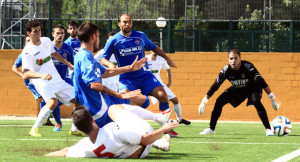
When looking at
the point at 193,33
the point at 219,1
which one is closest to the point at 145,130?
the point at 193,33

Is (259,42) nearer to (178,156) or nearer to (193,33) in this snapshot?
(193,33)

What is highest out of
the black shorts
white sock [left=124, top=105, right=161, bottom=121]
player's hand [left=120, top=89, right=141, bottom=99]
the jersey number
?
player's hand [left=120, top=89, right=141, bottom=99]

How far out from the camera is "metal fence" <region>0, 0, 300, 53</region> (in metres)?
17.6

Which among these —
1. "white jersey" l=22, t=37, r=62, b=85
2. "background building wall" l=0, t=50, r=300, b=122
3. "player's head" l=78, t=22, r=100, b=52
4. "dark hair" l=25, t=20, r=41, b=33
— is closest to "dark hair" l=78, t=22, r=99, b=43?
"player's head" l=78, t=22, r=100, b=52

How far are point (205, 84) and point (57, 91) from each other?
23.5 feet

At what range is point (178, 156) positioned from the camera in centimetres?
747

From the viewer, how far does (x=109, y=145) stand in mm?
6914

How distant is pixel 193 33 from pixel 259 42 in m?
1.91

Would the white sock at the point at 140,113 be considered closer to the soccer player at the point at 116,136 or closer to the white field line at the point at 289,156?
the soccer player at the point at 116,136

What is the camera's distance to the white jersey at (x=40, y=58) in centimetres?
1088

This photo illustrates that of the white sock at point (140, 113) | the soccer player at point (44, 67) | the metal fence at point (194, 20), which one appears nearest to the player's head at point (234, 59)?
the soccer player at point (44, 67)

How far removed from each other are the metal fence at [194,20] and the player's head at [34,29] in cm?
666

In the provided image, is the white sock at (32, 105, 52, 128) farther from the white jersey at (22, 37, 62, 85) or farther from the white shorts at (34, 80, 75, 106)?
the white jersey at (22, 37, 62, 85)

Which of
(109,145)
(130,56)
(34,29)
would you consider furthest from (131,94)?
(34,29)
